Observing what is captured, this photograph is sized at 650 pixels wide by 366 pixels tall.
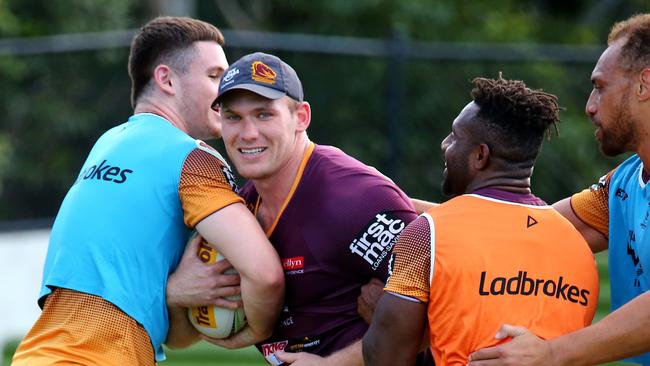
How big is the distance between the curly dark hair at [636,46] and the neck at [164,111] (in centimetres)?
188

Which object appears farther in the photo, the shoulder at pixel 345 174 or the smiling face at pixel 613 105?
the shoulder at pixel 345 174

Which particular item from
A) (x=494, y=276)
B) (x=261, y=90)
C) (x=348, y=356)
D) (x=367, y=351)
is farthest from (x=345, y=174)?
(x=494, y=276)

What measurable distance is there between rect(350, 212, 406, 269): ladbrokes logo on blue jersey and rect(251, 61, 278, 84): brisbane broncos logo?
0.71m

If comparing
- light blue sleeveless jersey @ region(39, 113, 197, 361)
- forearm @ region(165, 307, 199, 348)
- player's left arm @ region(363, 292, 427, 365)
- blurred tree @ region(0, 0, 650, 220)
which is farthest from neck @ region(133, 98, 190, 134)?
blurred tree @ region(0, 0, 650, 220)

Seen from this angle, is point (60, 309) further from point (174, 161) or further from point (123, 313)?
point (174, 161)

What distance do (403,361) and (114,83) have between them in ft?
26.3

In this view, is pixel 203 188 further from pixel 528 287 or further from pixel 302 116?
pixel 528 287

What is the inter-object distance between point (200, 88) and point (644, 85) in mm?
1877

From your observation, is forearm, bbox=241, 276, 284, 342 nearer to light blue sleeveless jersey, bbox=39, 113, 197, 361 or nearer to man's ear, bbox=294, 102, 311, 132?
light blue sleeveless jersey, bbox=39, 113, 197, 361

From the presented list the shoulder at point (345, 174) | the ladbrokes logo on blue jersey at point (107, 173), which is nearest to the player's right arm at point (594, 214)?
the shoulder at point (345, 174)

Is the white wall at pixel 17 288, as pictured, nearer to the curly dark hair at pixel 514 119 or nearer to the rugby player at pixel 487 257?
the rugby player at pixel 487 257

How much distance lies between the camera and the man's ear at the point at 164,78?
5.23 metres

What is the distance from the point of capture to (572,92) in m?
12.9

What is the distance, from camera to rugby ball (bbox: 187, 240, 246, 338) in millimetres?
4953
